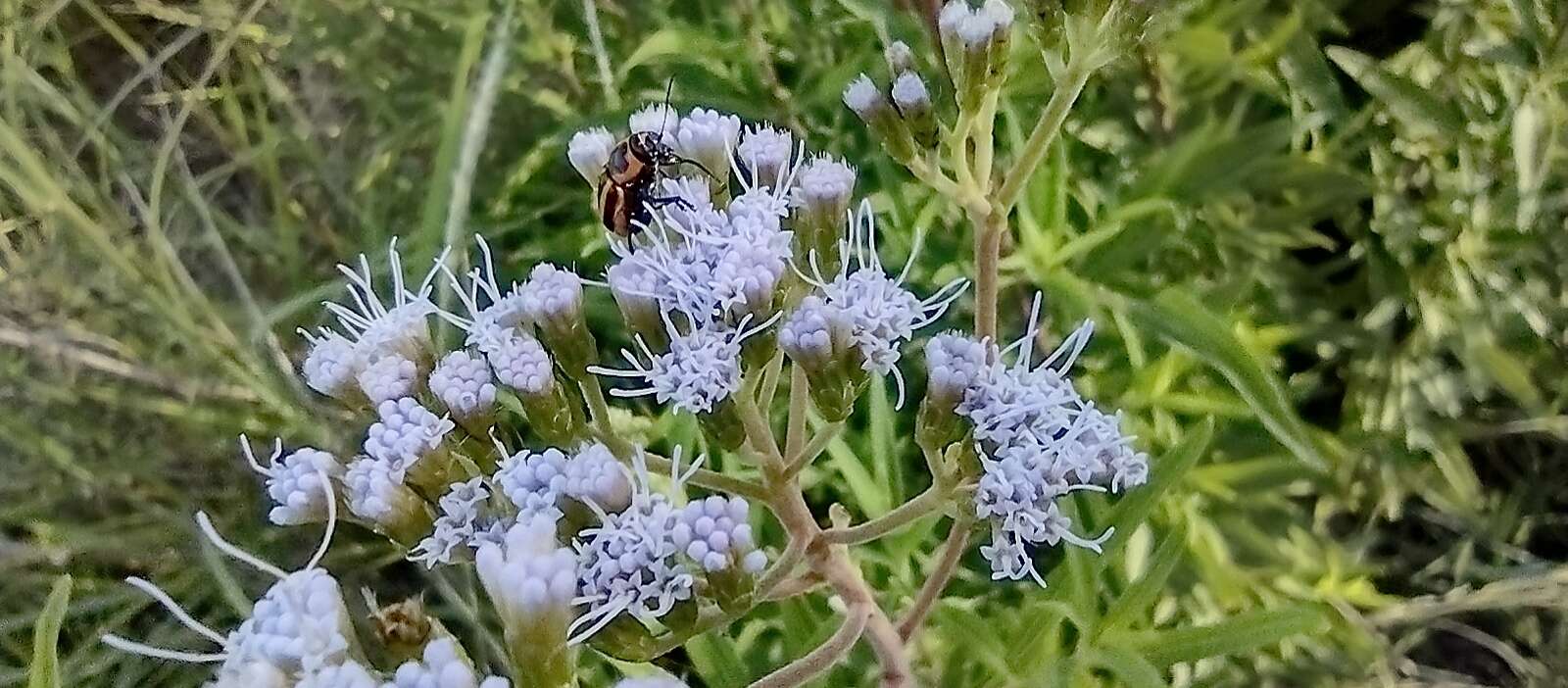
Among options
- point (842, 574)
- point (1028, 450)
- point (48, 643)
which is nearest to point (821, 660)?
point (842, 574)

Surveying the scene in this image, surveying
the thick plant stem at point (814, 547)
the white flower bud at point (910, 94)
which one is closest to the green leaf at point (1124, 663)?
the thick plant stem at point (814, 547)

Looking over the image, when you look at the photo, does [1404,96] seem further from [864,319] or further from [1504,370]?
[864,319]

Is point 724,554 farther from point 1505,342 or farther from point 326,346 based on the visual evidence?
point 1505,342

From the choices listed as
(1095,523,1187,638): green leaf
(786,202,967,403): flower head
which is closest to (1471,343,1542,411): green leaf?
(1095,523,1187,638): green leaf

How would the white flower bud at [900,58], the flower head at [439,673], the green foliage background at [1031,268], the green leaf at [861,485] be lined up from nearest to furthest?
the flower head at [439,673] → the white flower bud at [900,58] → the green leaf at [861,485] → the green foliage background at [1031,268]

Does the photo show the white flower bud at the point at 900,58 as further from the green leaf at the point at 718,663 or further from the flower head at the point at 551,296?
the green leaf at the point at 718,663

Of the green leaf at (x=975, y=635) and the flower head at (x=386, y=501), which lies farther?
the green leaf at (x=975, y=635)

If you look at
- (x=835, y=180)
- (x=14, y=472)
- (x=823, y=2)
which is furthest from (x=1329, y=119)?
(x=14, y=472)
